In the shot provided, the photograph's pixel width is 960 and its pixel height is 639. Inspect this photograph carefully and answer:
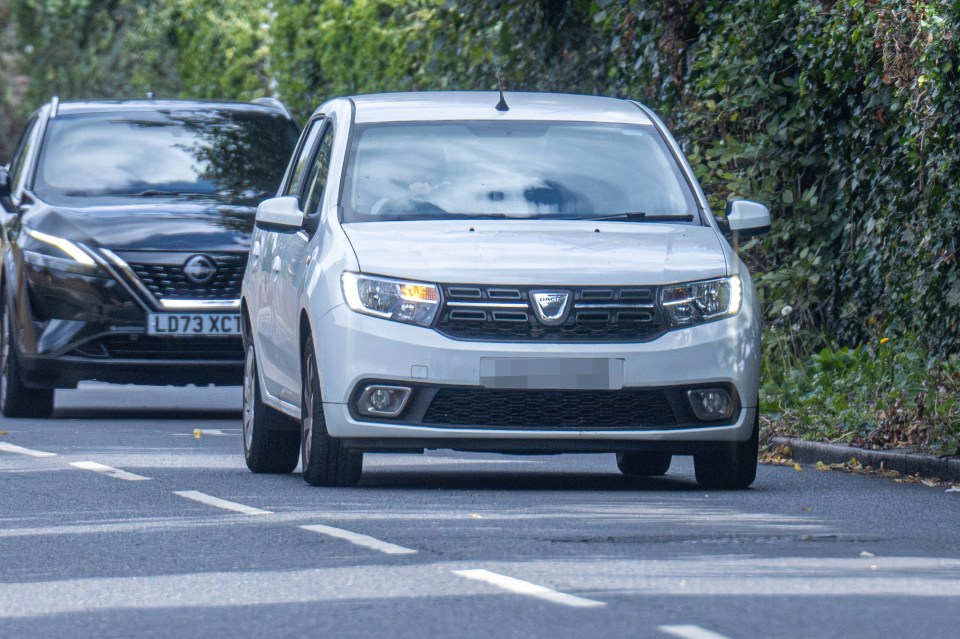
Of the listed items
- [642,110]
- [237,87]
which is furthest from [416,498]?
[237,87]

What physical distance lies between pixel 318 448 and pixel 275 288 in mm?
1244

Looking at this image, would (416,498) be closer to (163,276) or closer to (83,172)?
(163,276)

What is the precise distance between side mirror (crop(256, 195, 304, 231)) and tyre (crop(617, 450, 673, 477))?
6.97 ft

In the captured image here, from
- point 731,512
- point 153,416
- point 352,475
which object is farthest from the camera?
point 153,416

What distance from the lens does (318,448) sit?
952cm

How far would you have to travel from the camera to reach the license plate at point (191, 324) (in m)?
14.3

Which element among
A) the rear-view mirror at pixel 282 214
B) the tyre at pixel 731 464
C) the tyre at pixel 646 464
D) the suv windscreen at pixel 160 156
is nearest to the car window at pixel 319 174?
the rear-view mirror at pixel 282 214

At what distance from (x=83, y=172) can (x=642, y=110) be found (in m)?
5.63

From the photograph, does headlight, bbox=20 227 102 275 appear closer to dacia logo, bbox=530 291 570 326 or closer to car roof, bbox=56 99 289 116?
car roof, bbox=56 99 289 116

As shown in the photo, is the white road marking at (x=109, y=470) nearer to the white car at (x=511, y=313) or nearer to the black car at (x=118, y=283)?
the white car at (x=511, y=313)

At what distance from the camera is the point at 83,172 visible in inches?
601

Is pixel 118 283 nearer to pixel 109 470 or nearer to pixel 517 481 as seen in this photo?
pixel 109 470

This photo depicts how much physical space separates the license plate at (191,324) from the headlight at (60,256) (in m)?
0.48

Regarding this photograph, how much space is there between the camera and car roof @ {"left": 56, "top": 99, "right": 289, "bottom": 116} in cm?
1590
